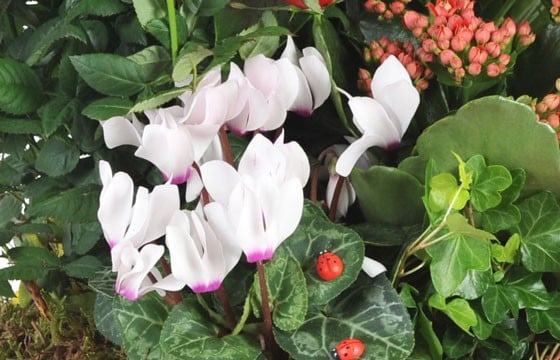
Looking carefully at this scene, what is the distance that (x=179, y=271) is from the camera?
631 millimetres

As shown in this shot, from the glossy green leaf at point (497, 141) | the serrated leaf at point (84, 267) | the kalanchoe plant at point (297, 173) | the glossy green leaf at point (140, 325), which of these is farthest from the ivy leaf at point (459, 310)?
the serrated leaf at point (84, 267)

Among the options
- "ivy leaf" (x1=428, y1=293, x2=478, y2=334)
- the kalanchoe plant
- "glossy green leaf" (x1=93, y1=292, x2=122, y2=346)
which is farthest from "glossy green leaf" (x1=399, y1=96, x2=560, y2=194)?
"glossy green leaf" (x1=93, y1=292, x2=122, y2=346)

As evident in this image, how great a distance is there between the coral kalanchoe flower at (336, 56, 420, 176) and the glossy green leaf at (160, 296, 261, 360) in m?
0.17

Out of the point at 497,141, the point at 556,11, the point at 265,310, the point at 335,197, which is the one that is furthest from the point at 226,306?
the point at 556,11

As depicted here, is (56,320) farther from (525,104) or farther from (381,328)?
(525,104)

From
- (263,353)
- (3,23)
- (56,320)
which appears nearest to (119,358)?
(56,320)

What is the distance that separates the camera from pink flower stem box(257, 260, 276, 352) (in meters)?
0.65

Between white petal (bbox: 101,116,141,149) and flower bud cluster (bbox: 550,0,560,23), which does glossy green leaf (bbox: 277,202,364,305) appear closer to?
white petal (bbox: 101,116,141,149)

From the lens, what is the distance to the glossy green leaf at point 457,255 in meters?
0.67

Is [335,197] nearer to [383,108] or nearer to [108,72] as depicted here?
[383,108]

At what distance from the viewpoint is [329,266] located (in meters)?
0.69

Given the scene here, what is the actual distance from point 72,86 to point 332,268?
0.30 m

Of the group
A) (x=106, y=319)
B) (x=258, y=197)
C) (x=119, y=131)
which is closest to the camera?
(x=258, y=197)

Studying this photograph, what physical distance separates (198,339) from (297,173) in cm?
15
